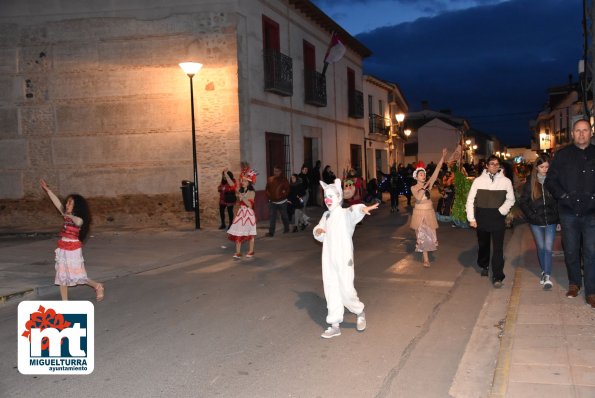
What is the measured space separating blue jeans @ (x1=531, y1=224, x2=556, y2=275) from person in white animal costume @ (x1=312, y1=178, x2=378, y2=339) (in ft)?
9.34

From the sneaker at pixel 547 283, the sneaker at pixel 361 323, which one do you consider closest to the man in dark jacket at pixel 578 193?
the sneaker at pixel 547 283

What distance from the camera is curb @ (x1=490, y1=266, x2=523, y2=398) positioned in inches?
170

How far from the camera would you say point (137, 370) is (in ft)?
16.6

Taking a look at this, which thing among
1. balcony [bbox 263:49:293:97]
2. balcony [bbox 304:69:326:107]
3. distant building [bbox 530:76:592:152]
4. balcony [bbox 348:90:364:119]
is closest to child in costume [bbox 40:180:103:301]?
balcony [bbox 263:49:293:97]

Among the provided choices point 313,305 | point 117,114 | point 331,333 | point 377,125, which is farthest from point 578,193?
point 377,125

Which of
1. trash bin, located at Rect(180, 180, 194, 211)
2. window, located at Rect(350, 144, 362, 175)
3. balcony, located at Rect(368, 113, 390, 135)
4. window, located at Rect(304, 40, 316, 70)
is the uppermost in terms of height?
window, located at Rect(304, 40, 316, 70)

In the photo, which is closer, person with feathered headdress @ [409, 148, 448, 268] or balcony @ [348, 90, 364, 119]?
person with feathered headdress @ [409, 148, 448, 268]

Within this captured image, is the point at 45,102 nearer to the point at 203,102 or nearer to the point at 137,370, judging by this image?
the point at 203,102

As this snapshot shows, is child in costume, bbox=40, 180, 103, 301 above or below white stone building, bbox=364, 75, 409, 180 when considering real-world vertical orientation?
below

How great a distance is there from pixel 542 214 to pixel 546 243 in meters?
0.38

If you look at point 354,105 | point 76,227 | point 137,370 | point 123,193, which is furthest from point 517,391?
point 354,105

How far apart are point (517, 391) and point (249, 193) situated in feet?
26.2

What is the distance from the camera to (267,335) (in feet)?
19.7

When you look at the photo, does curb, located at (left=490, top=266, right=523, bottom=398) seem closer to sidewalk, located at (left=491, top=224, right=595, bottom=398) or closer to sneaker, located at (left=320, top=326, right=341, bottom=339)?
sidewalk, located at (left=491, top=224, right=595, bottom=398)
